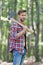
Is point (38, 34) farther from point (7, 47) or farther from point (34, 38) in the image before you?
point (7, 47)

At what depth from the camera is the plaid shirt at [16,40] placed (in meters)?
3.02

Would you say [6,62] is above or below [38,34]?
below

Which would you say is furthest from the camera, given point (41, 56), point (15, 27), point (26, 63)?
point (41, 56)

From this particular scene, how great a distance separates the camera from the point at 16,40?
10.1 feet

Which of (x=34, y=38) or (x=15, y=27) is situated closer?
(x=15, y=27)

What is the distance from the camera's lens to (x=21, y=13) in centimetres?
315

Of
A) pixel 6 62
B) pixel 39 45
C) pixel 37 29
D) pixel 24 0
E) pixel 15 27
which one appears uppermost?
pixel 24 0

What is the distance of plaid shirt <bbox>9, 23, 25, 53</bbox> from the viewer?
3020 millimetres

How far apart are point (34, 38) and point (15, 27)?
1.87 metres

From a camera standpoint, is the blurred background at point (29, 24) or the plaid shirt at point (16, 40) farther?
the blurred background at point (29, 24)

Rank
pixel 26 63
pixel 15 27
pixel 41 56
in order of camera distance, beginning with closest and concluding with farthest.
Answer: pixel 15 27 → pixel 26 63 → pixel 41 56

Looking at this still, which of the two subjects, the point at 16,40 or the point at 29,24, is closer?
the point at 16,40

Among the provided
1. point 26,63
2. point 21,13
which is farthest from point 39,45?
point 21,13

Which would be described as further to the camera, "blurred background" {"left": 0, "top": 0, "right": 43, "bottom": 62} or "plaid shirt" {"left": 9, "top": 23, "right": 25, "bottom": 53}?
"blurred background" {"left": 0, "top": 0, "right": 43, "bottom": 62}
